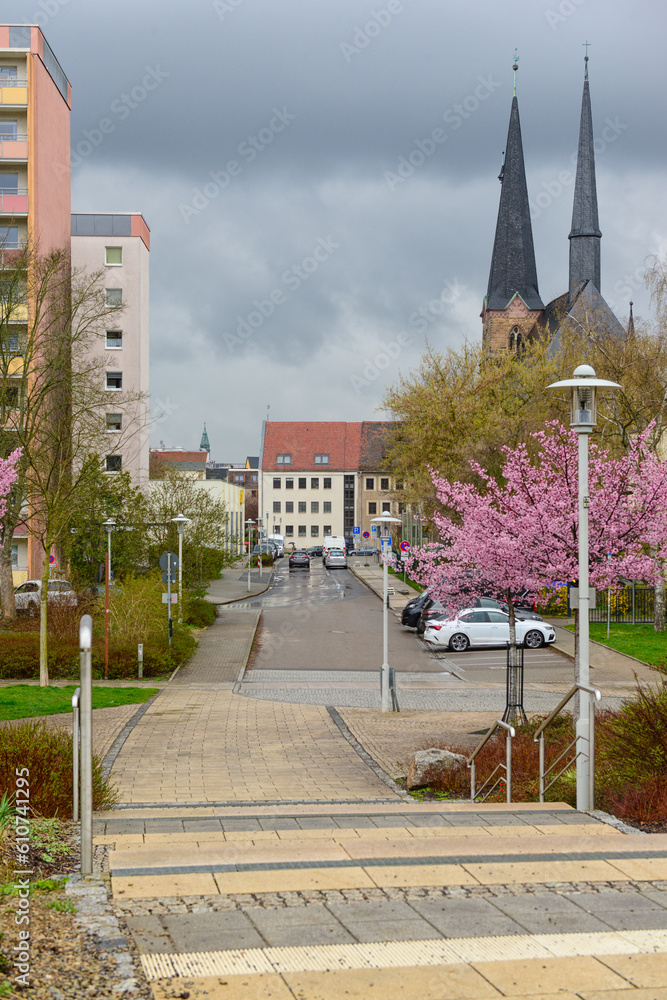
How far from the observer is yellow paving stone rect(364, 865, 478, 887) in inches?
216

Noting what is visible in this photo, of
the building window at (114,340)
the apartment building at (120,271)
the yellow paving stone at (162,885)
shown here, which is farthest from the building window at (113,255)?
the yellow paving stone at (162,885)

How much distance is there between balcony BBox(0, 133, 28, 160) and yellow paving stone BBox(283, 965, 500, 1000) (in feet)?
140

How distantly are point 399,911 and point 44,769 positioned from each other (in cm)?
449

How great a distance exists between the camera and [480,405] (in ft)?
155

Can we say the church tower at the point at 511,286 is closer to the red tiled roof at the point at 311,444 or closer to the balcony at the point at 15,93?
the red tiled roof at the point at 311,444

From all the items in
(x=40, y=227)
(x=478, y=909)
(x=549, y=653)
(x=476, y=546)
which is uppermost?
(x=40, y=227)

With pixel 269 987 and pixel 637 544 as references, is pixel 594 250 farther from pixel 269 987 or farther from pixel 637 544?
pixel 269 987

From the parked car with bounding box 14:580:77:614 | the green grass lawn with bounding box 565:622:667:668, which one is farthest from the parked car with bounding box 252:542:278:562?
the green grass lawn with bounding box 565:622:667:668

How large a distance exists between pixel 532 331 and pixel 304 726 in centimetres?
6171

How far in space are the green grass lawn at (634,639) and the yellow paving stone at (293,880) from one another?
74.1 feet

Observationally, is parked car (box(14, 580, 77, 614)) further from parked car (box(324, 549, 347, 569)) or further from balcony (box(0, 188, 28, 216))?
parked car (box(324, 549, 347, 569))

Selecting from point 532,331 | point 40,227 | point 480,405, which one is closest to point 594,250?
point 532,331

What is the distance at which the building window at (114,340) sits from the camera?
5500 cm

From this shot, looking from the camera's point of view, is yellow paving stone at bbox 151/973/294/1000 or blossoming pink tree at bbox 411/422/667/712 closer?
yellow paving stone at bbox 151/973/294/1000
